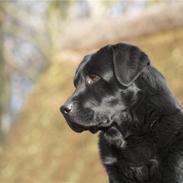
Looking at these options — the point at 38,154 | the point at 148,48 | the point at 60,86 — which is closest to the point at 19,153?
the point at 38,154

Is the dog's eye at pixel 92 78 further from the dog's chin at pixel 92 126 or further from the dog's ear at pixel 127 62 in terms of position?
the dog's chin at pixel 92 126

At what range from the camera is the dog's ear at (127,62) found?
6617mm

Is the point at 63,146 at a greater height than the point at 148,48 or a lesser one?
lesser

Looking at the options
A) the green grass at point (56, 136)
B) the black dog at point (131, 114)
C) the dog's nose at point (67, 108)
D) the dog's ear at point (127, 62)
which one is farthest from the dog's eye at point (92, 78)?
the green grass at point (56, 136)

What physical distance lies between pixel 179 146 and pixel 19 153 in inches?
396

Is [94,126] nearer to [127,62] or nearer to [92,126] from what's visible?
[92,126]

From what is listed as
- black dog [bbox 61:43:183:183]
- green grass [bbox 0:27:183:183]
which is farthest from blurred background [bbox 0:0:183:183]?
black dog [bbox 61:43:183:183]

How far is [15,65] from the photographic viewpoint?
30609 millimetres

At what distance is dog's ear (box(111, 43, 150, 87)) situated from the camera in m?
6.62

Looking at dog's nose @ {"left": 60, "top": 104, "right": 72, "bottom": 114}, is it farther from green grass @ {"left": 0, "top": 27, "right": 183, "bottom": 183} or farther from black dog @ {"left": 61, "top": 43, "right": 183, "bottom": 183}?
green grass @ {"left": 0, "top": 27, "right": 183, "bottom": 183}

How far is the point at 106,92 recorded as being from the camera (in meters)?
6.68

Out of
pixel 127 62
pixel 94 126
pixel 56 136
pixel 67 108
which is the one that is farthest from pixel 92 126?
pixel 56 136

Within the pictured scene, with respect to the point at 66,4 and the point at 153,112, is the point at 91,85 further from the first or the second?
the point at 66,4

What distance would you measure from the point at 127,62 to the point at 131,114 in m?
0.47
